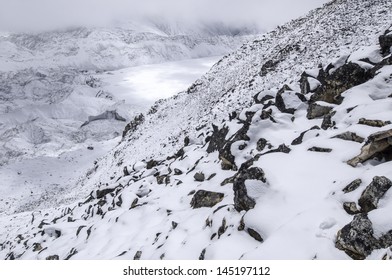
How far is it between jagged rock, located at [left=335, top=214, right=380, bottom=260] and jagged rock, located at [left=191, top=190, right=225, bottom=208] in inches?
205

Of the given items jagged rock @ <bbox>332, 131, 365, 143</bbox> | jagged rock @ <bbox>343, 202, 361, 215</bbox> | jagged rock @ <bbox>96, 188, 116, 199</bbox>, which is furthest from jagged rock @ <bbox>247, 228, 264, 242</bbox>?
jagged rock @ <bbox>96, 188, 116, 199</bbox>

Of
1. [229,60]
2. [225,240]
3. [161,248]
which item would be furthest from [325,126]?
[229,60]

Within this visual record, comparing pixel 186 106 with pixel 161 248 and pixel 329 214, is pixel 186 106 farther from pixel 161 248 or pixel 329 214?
pixel 329 214

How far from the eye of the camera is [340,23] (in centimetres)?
2811

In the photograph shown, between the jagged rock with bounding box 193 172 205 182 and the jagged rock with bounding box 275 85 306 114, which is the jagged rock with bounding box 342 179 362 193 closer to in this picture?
the jagged rock with bounding box 193 172 205 182

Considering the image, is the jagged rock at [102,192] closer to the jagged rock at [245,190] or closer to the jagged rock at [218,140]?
the jagged rock at [218,140]

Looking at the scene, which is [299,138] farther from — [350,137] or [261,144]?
[350,137]

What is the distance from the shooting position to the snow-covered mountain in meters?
7.06

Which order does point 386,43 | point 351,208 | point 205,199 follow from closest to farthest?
point 351,208 → point 205,199 → point 386,43

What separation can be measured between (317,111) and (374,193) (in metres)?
6.62

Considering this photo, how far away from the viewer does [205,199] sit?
1166cm

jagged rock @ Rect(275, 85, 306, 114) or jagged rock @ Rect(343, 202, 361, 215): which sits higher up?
jagged rock @ Rect(275, 85, 306, 114)

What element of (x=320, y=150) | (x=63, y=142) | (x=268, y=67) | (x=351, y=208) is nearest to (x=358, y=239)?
(x=351, y=208)
